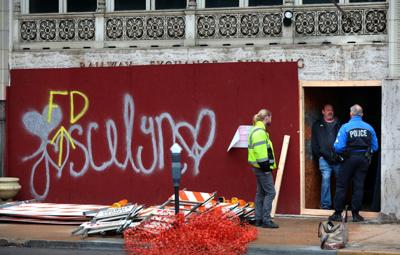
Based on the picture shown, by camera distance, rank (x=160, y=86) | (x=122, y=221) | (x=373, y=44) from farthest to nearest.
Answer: (x=160, y=86) < (x=373, y=44) < (x=122, y=221)

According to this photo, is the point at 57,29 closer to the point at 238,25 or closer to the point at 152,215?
the point at 238,25

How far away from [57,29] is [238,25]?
141 inches

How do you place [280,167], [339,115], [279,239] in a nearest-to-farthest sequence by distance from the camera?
[279,239], [280,167], [339,115]

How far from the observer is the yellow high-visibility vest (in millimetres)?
13570

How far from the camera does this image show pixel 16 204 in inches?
606

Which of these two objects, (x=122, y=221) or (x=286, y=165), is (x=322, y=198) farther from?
(x=122, y=221)

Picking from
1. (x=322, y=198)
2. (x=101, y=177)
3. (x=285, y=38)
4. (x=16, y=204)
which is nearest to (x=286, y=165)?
(x=322, y=198)

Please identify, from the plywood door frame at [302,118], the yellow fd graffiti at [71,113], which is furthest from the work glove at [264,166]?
the yellow fd graffiti at [71,113]

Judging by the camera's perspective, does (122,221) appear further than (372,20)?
No

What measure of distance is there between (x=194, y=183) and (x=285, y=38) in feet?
10.1

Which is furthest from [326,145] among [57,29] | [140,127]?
[57,29]

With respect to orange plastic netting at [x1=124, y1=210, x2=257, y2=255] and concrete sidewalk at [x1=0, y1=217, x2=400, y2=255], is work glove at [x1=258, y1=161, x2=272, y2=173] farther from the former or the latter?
orange plastic netting at [x1=124, y1=210, x2=257, y2=255]

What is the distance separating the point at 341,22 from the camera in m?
14.9

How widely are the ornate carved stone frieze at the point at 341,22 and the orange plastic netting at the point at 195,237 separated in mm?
4273
